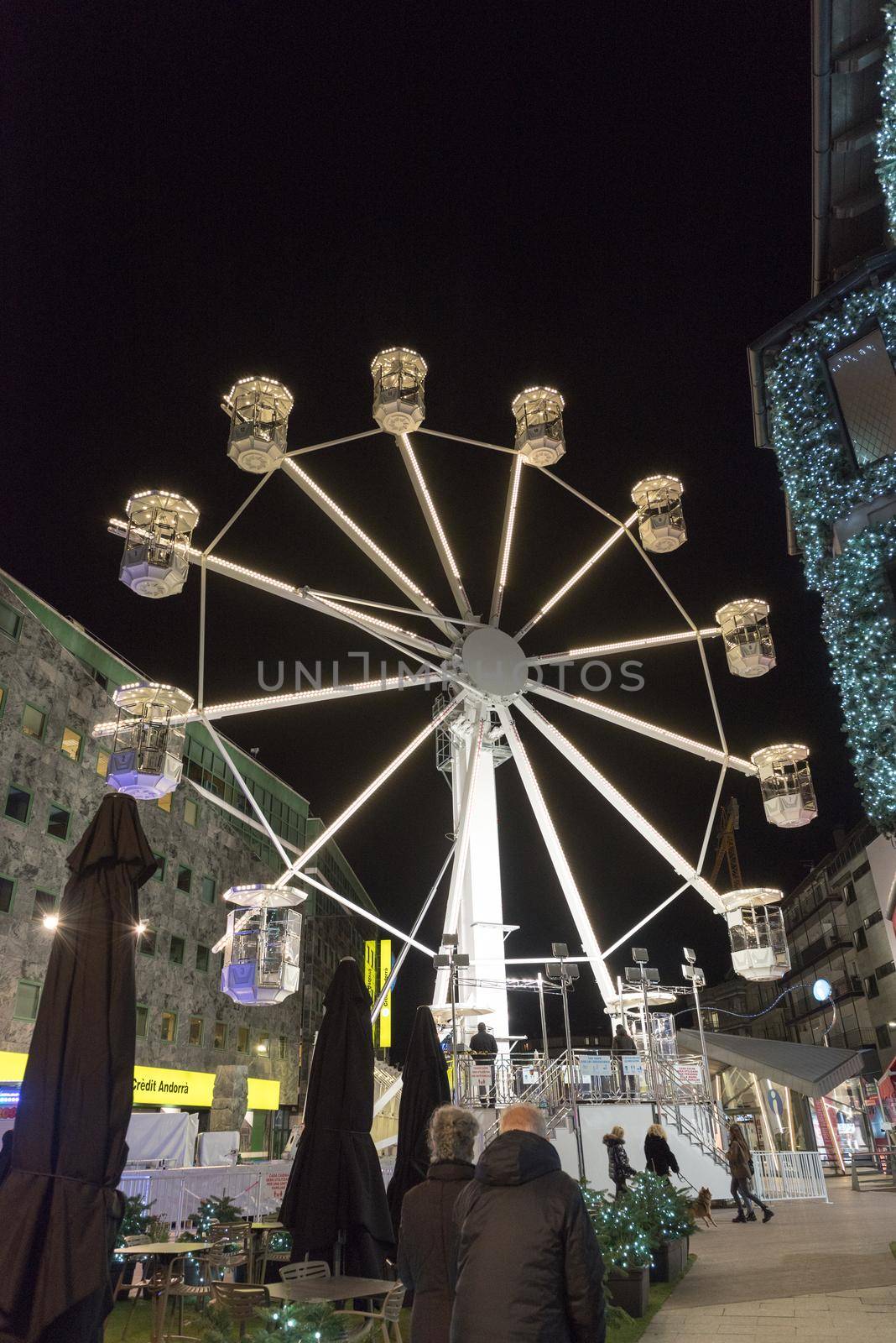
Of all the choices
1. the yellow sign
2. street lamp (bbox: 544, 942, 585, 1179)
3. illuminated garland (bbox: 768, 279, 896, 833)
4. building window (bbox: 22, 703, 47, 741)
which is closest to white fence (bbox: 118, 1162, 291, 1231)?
street lamp (bbox: 544, 942, 585, 1179)

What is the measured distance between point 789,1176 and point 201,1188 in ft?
49.1

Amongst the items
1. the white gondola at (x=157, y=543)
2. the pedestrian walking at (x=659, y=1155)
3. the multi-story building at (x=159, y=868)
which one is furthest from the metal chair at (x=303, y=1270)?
the white gondola at (x=157, y=543)

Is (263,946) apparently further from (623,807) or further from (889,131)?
(889,131)

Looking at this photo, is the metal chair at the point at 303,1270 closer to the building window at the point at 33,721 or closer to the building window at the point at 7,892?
the building window at the point at 7,892

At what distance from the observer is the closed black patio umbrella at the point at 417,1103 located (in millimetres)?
8391

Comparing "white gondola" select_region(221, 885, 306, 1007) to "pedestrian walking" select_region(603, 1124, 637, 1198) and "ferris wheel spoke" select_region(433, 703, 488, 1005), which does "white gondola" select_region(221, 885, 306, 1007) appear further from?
"pedestrian walking" select_region(603, 1124, 637, 1198)

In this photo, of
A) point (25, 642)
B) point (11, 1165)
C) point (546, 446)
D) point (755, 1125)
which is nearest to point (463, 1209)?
point (11, 1165)

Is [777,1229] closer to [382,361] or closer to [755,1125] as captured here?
[382,361]

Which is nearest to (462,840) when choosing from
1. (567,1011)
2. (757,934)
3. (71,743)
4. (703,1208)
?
(567,1011)

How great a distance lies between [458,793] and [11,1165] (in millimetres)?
15143

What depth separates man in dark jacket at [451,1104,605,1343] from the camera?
3.28 metres

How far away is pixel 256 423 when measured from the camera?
16.7 metres

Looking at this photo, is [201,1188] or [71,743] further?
[71,743]

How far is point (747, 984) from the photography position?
3378 inches
